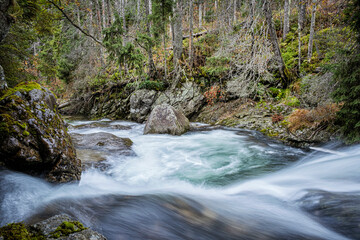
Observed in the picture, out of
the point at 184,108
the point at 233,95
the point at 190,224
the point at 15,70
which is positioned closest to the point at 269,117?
the point at 233,95

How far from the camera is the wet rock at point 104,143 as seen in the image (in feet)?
20.5

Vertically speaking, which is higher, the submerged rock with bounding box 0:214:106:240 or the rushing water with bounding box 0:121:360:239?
the submerged rock with bounding box 0:214:106:240

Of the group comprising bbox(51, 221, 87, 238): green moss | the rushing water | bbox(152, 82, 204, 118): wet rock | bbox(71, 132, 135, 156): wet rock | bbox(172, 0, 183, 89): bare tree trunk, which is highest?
bbox(172, 0, 183, 89): bare tree trunk

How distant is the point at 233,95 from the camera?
1132 centimetres

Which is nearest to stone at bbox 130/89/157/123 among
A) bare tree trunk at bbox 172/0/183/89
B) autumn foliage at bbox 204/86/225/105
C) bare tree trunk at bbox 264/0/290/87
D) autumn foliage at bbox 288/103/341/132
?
bare tree trunk at bbox 172/0/183/89

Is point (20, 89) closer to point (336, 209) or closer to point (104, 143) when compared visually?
point (104, 143)

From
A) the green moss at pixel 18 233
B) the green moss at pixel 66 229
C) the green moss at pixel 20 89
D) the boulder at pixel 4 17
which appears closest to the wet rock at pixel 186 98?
the green moss at pixel 20 89

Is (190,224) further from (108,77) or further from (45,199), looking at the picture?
(108,77)

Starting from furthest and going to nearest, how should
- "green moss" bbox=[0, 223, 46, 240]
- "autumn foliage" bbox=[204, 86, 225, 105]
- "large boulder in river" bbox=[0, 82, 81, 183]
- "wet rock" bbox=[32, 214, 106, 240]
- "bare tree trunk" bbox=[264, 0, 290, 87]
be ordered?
"autumn foliage" bbox=[204, 86, 225, 105] → "bare tree trunk" bbox=[264, 0, 290, 87] → "large boulder in river" bbox=[0, 82, 81, 183] → "wet rock" bbox=[32, 214, 106, 240] → "green moss" bbox=[0, 223, 46, 240]

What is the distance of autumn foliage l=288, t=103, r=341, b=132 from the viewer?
6128 mm

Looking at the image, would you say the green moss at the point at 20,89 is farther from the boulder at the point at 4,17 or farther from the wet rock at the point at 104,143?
the wet rock at the point at 104,143

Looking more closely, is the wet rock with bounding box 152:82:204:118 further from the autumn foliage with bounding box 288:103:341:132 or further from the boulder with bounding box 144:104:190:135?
the autumn foliage with bounding box 288:103:341:132

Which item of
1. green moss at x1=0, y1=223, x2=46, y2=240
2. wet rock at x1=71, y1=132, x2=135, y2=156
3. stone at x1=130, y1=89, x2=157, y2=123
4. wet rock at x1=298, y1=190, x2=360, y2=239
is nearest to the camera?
green moss at x1=0, y1=223, x2=46, y2=240

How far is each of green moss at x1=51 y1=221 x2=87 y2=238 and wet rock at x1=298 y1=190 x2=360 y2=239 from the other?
11.1 feet
